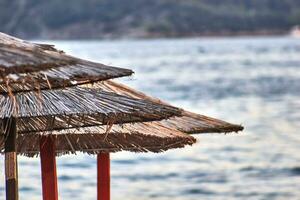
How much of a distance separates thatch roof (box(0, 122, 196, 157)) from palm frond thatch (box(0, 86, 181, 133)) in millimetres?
507

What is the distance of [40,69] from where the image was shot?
7145mm

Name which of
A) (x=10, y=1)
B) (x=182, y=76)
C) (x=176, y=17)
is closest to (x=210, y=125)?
(x=182, y=76)

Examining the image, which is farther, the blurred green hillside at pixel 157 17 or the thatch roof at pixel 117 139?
the blurred green hillside at pixel 157 17

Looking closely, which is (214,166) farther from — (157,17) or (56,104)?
(157,17)

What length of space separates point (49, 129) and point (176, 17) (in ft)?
584

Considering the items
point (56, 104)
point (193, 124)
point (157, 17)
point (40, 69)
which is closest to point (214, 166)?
point (193, 124)

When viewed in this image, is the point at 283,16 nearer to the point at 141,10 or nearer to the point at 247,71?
the point at 141,10

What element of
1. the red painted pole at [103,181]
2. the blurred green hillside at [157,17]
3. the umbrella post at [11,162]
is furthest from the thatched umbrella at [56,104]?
the blurred green hillside at [157,17]

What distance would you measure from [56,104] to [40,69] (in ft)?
4.26

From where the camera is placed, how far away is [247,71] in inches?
3570

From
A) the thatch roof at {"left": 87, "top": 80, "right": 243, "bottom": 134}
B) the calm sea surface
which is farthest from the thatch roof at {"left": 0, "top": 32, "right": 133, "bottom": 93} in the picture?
the calm sea surface

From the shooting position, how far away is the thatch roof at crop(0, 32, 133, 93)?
281 inches

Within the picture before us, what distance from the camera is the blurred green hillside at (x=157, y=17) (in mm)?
187750

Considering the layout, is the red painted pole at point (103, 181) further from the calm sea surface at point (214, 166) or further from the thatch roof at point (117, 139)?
the calm sea surface at point (214, 166)
